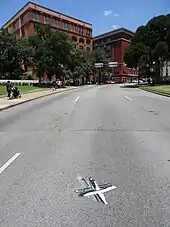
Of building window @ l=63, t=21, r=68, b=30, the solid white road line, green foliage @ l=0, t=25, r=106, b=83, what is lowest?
the solid white road line

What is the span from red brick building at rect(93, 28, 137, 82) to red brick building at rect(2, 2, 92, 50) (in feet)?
39.2

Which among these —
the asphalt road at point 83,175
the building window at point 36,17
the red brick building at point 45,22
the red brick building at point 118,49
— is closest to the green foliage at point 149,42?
the red brick building at point 45,22

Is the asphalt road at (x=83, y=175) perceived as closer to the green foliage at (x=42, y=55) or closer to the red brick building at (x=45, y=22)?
the green foliage at (x=42, y=55)

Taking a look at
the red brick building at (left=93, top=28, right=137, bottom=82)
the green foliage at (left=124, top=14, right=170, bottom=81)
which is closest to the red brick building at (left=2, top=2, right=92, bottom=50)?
the red brick building at (left=93, top=28, right=137, bottom=82)

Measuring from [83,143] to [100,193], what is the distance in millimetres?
3643

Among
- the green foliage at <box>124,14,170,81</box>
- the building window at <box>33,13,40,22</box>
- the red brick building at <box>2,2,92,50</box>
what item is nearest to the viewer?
the green foliage at <box>124,14,170,81</box>

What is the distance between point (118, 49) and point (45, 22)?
37466 millimetres

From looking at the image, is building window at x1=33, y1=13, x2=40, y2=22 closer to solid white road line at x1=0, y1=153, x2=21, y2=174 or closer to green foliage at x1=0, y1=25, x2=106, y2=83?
green foliage at x1=0, y1=25, x2=106, y2=83

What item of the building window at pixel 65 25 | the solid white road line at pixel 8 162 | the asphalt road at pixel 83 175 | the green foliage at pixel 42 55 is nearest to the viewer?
the asphalt road at pixel 83 175

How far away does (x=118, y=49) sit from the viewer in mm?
124500

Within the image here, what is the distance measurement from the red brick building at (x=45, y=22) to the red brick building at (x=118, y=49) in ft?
39.2

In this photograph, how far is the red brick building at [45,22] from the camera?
3748 inches

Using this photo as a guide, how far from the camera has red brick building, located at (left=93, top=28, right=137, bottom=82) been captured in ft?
404

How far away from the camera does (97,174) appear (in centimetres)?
541
